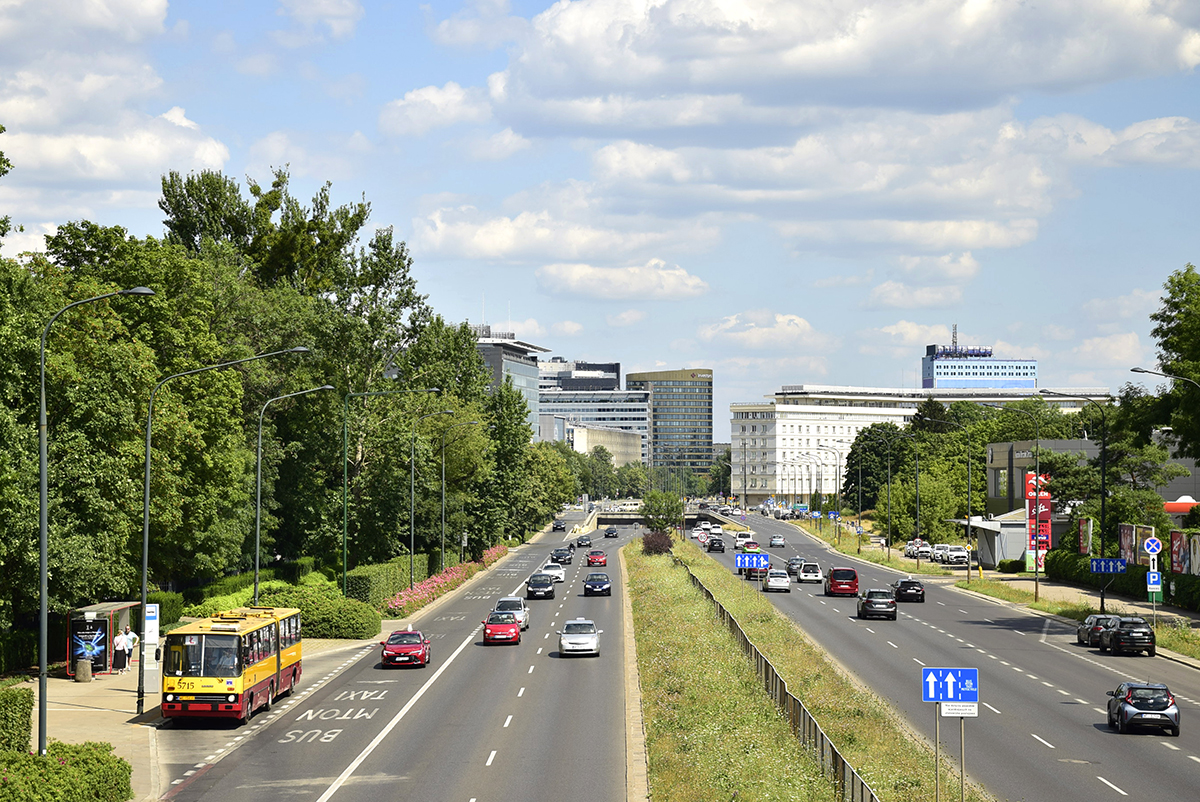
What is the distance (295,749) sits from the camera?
28.9 m

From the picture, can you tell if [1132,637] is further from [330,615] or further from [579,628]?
[330,615]

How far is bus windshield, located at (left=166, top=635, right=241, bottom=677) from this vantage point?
103 ft

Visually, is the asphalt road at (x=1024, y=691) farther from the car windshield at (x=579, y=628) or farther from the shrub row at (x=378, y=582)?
the shrub row at (x=378, y=582)

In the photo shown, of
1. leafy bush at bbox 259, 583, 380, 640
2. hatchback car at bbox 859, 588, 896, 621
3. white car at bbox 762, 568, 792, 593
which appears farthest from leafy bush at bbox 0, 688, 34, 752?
white car at bbox 762, 568, 792, 593

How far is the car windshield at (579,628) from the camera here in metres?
46.9

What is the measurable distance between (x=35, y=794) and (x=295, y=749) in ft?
30.0

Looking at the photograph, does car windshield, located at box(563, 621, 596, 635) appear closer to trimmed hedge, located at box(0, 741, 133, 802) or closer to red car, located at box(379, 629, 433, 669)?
red car, located at box(379, 629, 433, 669)

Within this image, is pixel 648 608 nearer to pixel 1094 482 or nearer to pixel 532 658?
pixel 532 658

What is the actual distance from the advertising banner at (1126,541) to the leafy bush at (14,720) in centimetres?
6472

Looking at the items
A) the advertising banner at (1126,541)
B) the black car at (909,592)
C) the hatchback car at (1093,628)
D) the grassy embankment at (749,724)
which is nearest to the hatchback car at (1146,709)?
the grassy embankment at (749,724)

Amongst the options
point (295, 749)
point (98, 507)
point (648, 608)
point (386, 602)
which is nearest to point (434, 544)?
point (386, 602)

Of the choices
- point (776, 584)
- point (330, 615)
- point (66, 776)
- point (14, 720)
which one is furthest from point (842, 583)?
point (66, 776)

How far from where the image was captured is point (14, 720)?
84.1 ft

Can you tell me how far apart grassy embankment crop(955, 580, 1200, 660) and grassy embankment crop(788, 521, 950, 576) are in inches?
493
